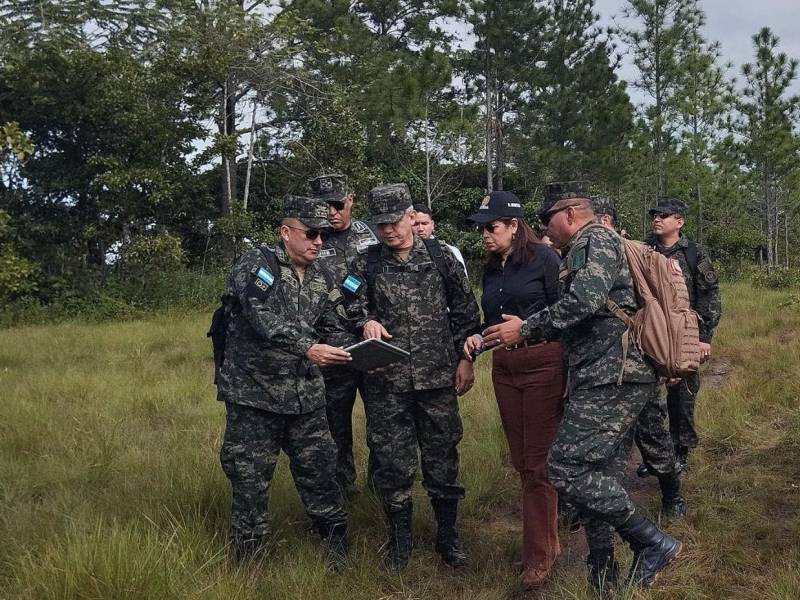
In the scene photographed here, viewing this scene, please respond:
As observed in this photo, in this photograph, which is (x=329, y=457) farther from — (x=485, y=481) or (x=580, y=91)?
(x=580, y=91)

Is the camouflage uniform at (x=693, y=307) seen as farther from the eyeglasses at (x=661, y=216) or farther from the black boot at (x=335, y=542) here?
the black boot at (x=335, y=542)

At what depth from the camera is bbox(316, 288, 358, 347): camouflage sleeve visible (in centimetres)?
359

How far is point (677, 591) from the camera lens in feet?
9.93

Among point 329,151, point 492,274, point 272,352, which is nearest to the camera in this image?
point 272,352

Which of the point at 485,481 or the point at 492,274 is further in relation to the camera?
the point at 485,481

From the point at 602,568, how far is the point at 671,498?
134 cm

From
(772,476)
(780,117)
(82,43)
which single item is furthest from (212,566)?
(780,117)

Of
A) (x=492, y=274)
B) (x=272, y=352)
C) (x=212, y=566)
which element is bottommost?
(x=212, y=566)

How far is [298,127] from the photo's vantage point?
58.9 ft

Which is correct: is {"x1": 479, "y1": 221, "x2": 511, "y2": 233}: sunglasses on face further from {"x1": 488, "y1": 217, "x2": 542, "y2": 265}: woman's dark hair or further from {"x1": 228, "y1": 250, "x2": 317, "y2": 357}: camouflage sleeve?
{"x1": 228, "y1": 250, "x2": 317, "y2": 357}: camouflage sleeve

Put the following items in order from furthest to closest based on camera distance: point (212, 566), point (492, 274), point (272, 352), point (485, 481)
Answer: point (485, 481) < point (492, 274) < point (272, 352) < point (212, 566)

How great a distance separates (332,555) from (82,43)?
48.6 feet

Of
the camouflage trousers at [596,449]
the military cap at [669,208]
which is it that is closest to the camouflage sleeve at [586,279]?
the camouflage trousers at [596,449]

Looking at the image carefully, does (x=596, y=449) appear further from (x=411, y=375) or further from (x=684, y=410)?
(x=684, y=410)
